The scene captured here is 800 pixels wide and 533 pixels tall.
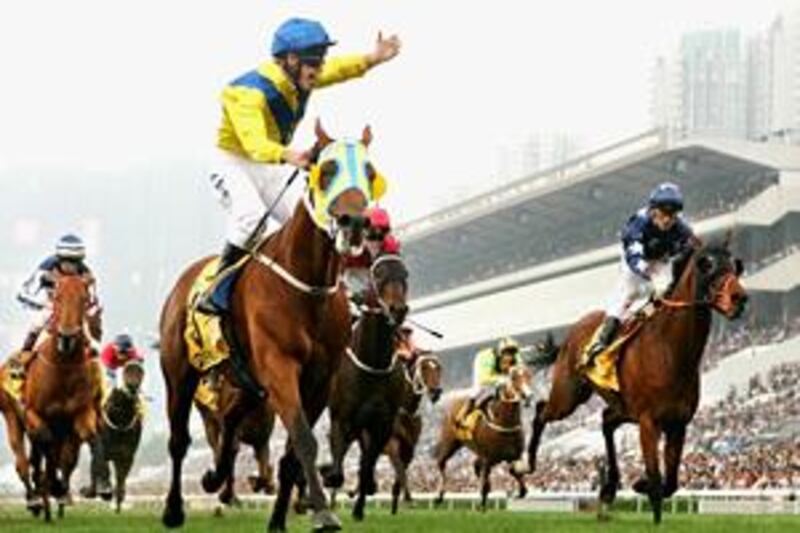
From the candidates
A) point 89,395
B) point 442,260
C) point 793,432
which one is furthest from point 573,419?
point 89,395

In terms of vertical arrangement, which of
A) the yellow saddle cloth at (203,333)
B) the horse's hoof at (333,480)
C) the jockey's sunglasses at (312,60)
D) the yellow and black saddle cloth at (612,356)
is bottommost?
the horse's hoof at (333,480)

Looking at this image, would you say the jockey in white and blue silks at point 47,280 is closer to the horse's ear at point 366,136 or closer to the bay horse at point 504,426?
the horse's ear at point 366,136

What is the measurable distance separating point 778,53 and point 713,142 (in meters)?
41.1

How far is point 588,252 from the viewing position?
5922 centimetres

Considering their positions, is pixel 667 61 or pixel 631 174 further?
pixel 667 61

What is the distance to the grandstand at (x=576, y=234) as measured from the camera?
5100 cm

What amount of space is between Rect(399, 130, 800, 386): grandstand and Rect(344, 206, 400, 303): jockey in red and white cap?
124 feet

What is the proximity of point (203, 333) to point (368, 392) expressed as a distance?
384cm

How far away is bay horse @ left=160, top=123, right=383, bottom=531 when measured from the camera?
801 centimetres

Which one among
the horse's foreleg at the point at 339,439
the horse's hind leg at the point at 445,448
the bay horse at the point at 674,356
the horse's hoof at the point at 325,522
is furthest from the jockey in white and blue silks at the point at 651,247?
A: the horse's hind leg at the point at 445,448

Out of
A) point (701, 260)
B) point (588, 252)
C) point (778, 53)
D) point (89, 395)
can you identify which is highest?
point (778, 53)

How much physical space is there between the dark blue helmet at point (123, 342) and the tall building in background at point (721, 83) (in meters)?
76.9

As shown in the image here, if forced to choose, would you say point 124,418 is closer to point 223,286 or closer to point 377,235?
point 377,235

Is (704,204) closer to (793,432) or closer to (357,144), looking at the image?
(793,432)
